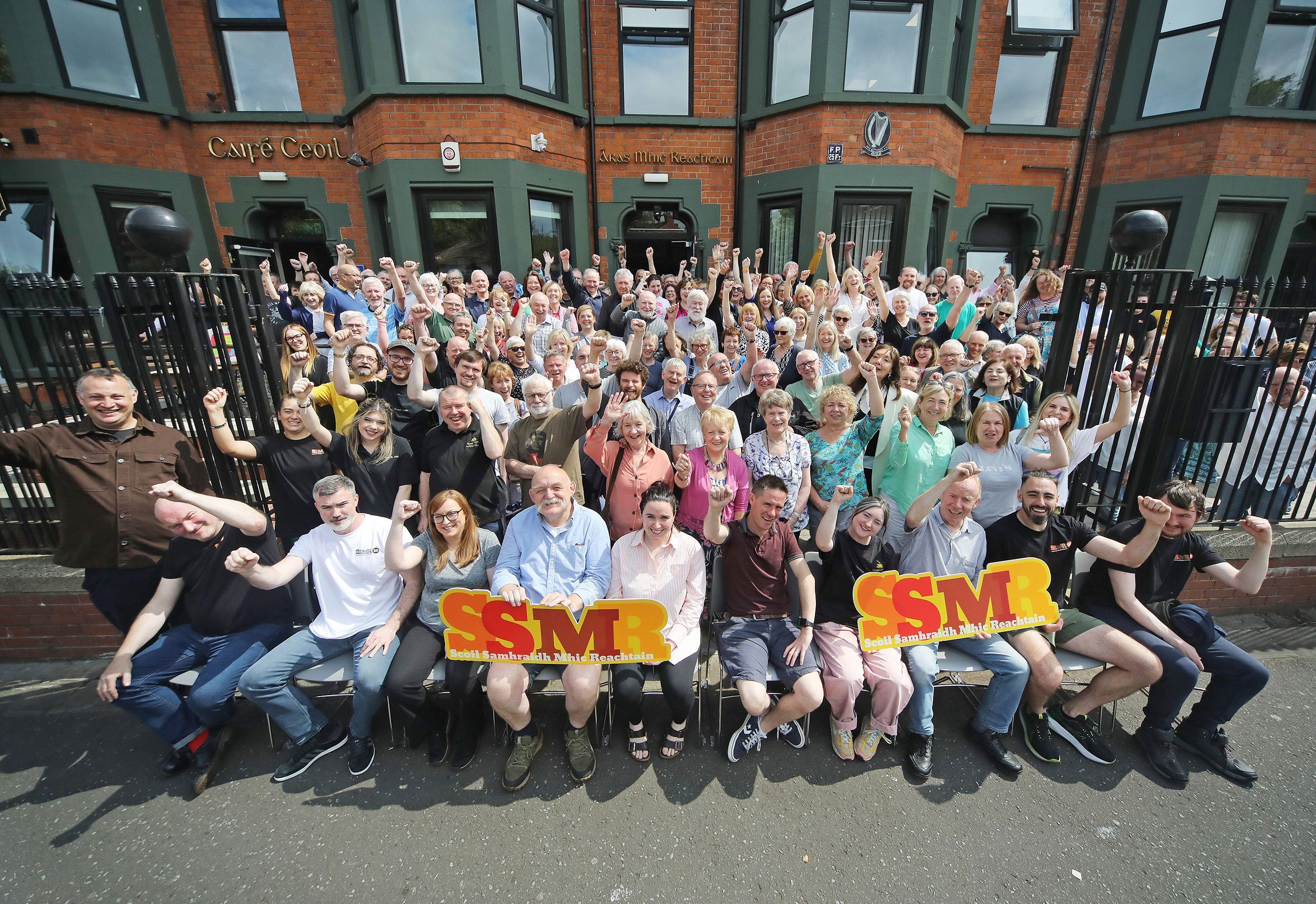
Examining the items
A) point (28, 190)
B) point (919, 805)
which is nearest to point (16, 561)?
point (919, 805)

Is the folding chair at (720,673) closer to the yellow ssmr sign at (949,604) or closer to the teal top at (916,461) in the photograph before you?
the yellow ssmr sign at (949,604)

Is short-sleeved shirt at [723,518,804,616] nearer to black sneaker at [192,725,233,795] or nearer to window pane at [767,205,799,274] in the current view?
black sneaker at [192,725,233,795]

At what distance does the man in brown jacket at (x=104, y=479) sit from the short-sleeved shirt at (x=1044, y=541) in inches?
199

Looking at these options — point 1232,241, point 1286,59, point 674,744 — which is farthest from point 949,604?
Result: point 1286,59

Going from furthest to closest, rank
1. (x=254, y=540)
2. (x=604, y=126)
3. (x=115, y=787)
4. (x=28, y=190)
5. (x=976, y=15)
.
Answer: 1. (x=604, y=126)
2. (x=976, y=15)
3. (x=28, y=190)
4. (x=254, y=540)
5. (x=115, y=787)

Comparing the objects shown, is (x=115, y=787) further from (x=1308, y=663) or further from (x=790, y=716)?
(x=1308, y=663)

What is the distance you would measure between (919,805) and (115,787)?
4372 mm

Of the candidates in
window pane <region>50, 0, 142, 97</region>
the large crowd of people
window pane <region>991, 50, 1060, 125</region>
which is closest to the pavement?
the large crowd of people

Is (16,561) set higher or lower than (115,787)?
higher

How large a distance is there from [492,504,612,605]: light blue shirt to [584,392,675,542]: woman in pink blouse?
363mm

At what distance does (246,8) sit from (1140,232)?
12.2 m

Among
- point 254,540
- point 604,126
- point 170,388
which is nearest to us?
point 254,540

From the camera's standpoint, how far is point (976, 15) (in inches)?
345

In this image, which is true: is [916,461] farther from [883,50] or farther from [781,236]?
[883,50]
